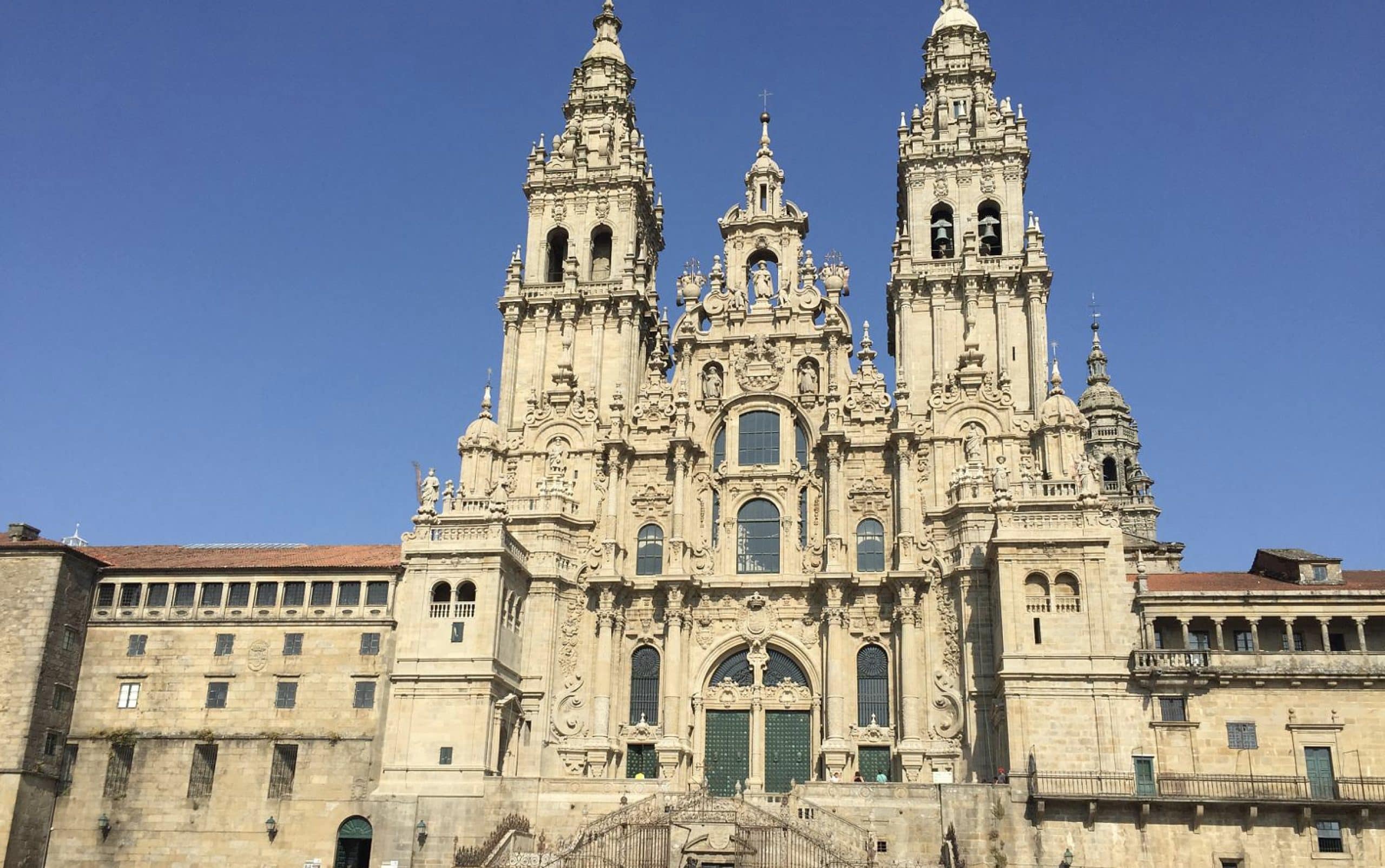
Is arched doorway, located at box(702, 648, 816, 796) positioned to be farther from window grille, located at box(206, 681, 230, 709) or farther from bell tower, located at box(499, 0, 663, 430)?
window grille, located at box(206, 681, 230, 709)

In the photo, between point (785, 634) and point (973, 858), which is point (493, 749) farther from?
point (973, 858)

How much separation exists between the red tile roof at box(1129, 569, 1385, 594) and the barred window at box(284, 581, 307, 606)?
105 ft

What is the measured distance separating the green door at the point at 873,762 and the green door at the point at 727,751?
4383mm

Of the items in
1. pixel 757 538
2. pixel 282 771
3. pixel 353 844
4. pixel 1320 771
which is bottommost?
pixel 353 844

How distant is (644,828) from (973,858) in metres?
10.3

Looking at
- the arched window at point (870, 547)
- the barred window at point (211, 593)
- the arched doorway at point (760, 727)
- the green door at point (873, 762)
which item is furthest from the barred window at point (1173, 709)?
the barred window at point (211, 593)

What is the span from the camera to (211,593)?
5153cm

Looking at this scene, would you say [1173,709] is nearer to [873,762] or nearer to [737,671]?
[873,762]

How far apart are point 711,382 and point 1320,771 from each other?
2727 cm

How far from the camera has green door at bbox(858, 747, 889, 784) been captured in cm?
4828

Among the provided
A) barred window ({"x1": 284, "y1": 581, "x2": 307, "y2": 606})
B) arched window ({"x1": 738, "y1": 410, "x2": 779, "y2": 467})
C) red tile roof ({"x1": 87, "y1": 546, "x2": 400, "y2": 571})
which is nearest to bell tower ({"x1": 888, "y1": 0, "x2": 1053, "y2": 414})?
arched window ({"x1": 738, "y1": 410, "x2": 779, "y2": 467})

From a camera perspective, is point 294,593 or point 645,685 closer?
point 294,593

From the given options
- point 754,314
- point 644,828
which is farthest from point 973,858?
point 754,314

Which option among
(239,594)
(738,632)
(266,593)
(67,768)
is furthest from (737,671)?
(67,768)
